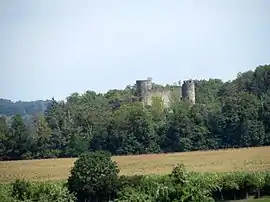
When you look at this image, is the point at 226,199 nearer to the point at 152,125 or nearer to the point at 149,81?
the point at 152,125

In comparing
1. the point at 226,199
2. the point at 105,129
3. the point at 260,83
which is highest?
the point at 260,83

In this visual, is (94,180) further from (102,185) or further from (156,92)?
(156,92)

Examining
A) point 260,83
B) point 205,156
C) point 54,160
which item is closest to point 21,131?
point 54,160

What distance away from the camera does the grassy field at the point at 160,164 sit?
44844 mm

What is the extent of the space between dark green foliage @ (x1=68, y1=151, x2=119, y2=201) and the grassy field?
26.1 feet

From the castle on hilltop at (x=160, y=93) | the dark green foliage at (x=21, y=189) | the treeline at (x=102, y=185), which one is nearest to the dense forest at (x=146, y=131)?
the castle on hilltop at (x=160, y=93)

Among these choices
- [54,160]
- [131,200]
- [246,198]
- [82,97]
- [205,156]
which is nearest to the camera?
[131,200]

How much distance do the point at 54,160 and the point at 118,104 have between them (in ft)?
96.3

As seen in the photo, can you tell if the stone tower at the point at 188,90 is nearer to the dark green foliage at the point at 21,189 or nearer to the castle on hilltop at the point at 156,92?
the castle on hilltop at the point at 156,92

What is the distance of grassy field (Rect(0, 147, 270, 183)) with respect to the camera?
44.8 meters

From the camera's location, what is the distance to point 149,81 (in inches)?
3339

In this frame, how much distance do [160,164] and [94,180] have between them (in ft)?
51.5

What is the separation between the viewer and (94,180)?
3578 cm

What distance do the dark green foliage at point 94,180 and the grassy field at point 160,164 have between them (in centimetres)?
795
